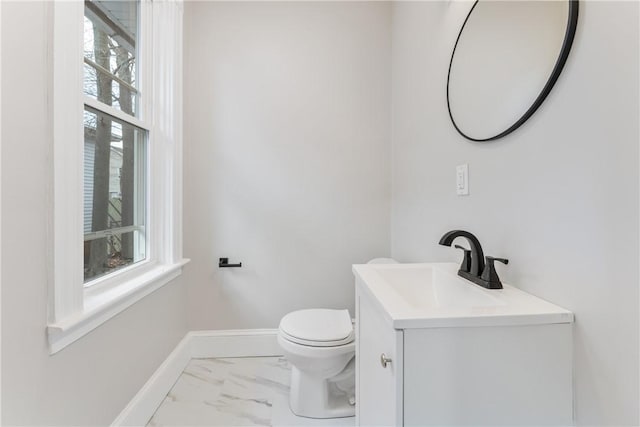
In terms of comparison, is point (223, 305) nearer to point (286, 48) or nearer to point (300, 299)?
Result: point (300, 299)

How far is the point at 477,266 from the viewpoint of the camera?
92 cm

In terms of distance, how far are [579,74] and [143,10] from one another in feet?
6.39

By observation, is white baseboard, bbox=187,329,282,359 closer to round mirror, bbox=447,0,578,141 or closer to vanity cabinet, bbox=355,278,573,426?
vanity cabinet, bbox=355,278,573,426

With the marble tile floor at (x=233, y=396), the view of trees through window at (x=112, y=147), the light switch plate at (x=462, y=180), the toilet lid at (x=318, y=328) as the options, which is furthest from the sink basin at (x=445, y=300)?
the view of trees through window at (x=112, y=147)

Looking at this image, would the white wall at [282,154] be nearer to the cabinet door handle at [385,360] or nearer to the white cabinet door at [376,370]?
the white cabinet door at [376,370]

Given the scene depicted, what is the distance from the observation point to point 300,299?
201 cm

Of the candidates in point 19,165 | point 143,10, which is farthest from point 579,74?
point 143,10

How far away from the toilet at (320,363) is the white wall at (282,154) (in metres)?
0.54

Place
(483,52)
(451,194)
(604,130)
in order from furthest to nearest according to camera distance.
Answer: (451,194)
(483,52)
(604,130)

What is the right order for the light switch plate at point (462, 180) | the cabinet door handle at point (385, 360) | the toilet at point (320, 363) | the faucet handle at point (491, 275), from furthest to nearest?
the toilet at point (320, 363), the light switch plate at point (462, 180), the faucet handle at point (491, 275), the cabinet door handle at point (385, 360)

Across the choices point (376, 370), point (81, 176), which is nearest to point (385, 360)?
point (376, 370)

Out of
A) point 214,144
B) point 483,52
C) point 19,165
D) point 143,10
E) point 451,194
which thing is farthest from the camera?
point 214,144

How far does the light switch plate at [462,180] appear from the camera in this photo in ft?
3.68

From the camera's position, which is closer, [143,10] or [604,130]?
[604,130]
